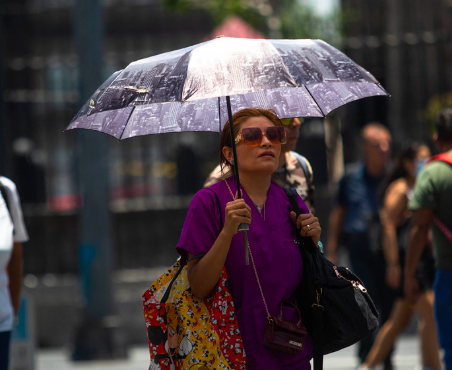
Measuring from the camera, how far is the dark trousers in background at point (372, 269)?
23.6 ft

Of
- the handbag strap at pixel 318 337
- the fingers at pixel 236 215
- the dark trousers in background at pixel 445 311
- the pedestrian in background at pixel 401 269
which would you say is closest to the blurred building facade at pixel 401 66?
the pedestrian in background at pixel 401 269

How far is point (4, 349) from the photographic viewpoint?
420 cm

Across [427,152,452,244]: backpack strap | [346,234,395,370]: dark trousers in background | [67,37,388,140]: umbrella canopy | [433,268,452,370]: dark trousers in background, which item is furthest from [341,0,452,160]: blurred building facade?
[67,37,388,140]: umbrella canopy

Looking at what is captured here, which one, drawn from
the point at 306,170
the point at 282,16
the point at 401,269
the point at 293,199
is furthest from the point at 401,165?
the point at 282,16

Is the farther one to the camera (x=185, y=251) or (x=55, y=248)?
(x=55, y=248)

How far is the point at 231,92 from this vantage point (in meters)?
3.05

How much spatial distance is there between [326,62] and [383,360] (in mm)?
4028

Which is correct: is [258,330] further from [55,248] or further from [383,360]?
[55,248]

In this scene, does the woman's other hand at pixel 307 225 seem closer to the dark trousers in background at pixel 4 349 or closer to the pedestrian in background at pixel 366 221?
the dark trousers in background at pixel 4 349

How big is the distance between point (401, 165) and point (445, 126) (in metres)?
2.15

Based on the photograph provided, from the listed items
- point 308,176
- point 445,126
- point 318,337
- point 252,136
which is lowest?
point 318,337

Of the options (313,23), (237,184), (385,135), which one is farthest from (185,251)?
(313,23)

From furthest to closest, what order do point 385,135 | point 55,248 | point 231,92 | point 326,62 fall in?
1. point 55,248
2. point 385,135
3. point 326,62
4. point 231,92

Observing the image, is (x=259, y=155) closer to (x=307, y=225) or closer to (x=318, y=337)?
(x=307, y=225)
